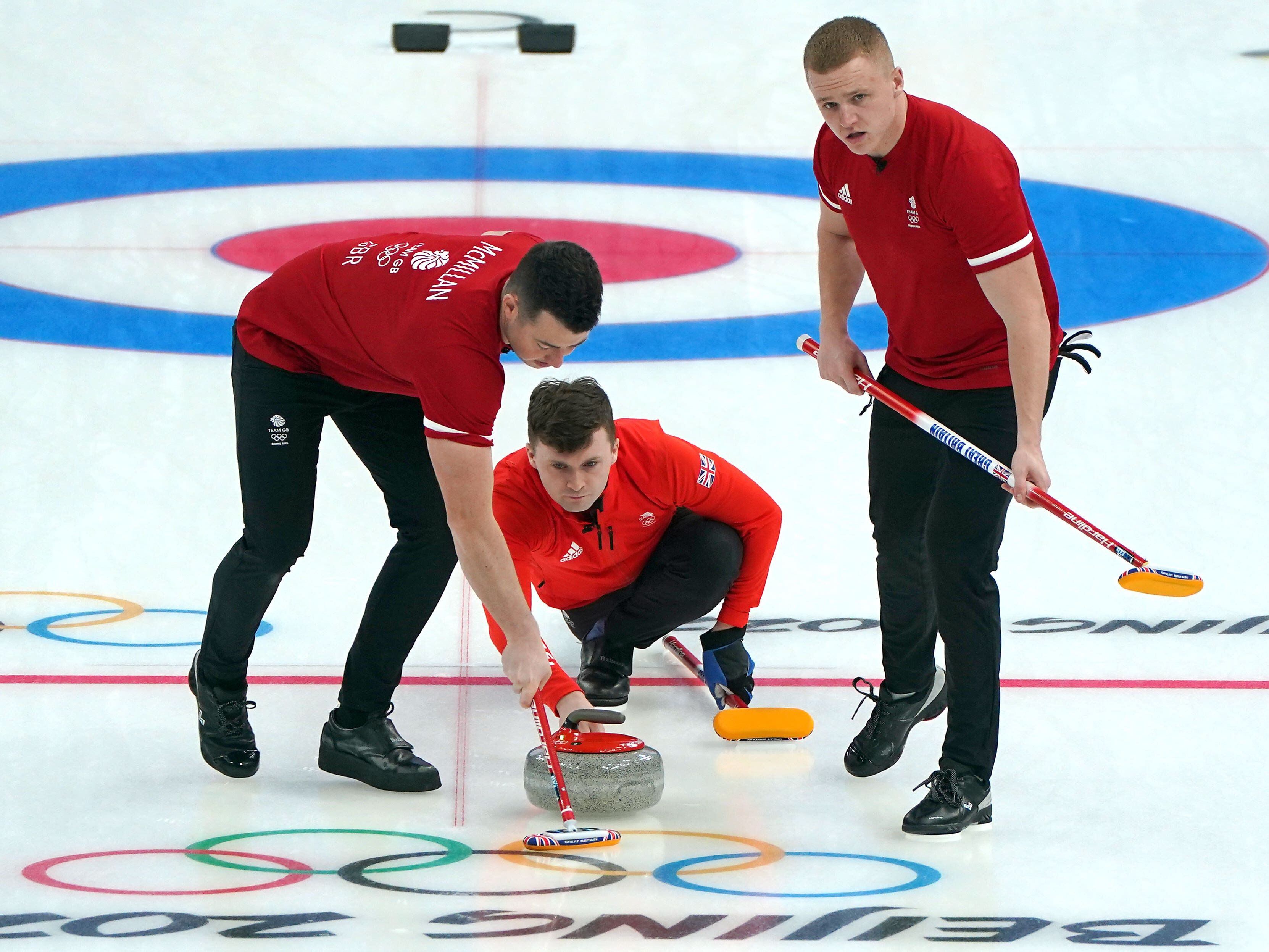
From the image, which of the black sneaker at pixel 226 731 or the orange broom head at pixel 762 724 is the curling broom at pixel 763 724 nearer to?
the orange broom head at pixel 762 724

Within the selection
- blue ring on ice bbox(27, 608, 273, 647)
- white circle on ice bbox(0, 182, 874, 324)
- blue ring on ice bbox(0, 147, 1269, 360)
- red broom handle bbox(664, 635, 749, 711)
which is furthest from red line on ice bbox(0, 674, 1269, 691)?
white circle on ice bbox(0, 182, 874, 324)

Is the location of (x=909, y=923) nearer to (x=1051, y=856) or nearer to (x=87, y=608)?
(x=1051, y=856)

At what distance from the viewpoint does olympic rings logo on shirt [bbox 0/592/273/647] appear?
12.4 ft

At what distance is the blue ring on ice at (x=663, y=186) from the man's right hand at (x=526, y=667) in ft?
8.82

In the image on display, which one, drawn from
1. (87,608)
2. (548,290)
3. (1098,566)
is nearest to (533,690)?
(548,290)

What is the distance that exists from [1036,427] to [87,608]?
2.44 metres

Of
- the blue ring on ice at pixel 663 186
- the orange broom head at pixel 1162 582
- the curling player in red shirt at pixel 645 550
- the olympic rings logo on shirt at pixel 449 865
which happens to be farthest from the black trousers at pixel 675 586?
the blue ring on ice at pixel 663 186

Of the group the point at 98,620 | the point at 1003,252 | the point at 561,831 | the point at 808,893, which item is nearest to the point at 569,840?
the point at 561,831

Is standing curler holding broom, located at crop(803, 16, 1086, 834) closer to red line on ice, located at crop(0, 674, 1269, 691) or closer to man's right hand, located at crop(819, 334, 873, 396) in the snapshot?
man's right hand, located at crop(819, 334, 873, 396)

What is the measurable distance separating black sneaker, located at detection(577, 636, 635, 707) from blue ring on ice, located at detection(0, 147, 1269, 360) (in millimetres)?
1886

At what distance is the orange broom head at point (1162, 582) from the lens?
8.88 feet

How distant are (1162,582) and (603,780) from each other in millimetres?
1036

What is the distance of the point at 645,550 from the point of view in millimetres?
3609

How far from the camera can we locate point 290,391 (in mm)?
3055
